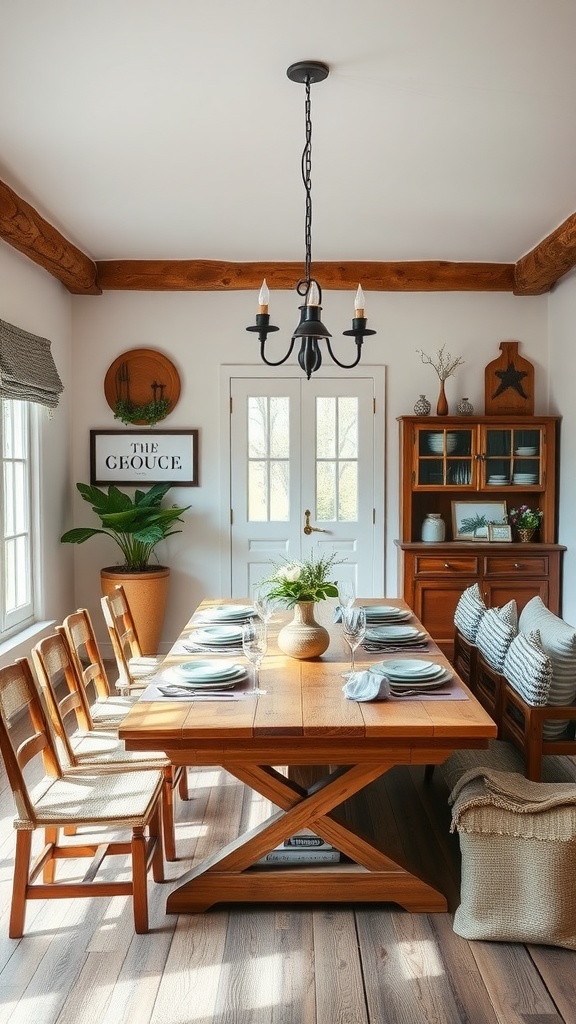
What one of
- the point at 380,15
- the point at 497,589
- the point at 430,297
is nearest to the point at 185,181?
the point at 380,15

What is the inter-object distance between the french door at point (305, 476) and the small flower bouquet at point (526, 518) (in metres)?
0.95

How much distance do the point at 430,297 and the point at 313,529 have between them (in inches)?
74.0

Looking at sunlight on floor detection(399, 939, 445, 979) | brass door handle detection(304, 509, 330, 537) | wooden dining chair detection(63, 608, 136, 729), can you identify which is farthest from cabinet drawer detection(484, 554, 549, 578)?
sunlight on floor detection(399, 939, 445, 979)

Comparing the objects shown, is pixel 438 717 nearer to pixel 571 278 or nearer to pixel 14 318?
pixel 14 318

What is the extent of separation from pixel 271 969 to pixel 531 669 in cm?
130

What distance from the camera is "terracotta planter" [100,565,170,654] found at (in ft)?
18.2

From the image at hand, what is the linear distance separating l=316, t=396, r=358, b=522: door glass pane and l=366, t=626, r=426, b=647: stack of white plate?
268 centimetres

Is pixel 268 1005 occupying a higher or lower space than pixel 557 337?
lower

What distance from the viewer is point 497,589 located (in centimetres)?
Result: 562

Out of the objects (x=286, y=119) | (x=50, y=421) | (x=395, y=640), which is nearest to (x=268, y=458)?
(x=50, y=421)

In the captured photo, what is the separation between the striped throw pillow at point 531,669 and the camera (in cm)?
285

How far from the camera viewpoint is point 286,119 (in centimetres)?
343

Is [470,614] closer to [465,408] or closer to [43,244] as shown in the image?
[465,408]

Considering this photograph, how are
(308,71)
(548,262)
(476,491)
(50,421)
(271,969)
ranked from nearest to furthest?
(271,969) → (308,71) → (548,262) → (50,421) → (476,491)
